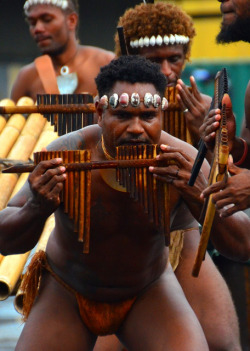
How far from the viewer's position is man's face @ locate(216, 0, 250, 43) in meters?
6.49

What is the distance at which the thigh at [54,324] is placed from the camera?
5660mm

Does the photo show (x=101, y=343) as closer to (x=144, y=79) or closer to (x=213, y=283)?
(x=213, y=283)

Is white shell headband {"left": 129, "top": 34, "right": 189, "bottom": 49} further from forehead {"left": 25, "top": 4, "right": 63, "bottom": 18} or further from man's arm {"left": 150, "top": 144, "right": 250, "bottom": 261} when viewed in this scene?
forehead {"left": 25, "top": 4, "right": 63, "bottom": 18}

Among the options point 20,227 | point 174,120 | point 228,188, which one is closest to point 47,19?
point 174,120

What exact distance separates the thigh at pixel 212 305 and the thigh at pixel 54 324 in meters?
0.89

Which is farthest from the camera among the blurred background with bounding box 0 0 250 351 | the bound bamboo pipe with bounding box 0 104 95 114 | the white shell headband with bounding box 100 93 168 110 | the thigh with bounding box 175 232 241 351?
the blurred background with bounding box 0 0 250 351

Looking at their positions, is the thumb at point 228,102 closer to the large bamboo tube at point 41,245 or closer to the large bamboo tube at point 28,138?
the large bamboo tube at point 41,245

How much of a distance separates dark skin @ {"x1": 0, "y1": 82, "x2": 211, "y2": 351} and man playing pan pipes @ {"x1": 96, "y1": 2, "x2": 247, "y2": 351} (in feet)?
1.38

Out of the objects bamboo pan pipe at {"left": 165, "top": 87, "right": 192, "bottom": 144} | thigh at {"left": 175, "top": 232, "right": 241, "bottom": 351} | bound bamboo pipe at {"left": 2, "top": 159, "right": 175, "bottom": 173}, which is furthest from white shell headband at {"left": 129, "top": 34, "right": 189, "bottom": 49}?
bound bamboo pipe at {"left": 2, "top": 159, "right": 175, "bottom": 173}

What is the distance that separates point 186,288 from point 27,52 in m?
11.4

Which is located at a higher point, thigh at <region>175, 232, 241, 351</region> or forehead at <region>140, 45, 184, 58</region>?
forehead at <region>140, 45, 184, 58</region>

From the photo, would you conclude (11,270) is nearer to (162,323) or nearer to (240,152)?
(240,152)

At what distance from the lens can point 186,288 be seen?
22.2 ft

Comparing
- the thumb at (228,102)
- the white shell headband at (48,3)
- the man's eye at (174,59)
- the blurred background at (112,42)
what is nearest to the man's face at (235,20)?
the thumb at (228,102)
